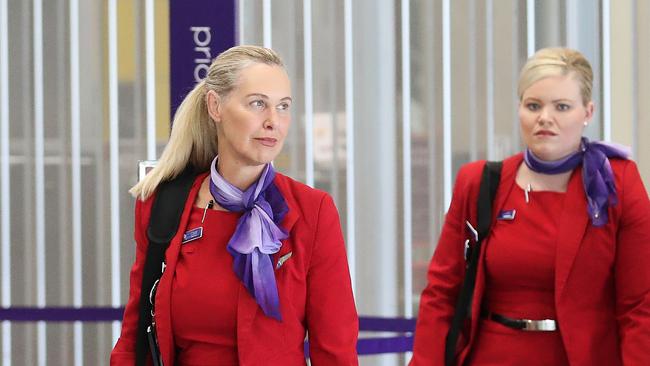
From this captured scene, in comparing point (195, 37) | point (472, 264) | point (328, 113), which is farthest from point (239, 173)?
point (328, 113)

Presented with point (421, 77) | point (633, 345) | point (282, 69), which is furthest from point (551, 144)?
point (421, 77)

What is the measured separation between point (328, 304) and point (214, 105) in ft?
1.91

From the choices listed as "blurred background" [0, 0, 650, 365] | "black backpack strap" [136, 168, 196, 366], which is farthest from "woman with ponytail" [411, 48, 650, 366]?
"blurred background" [0, 0, 650, 365]

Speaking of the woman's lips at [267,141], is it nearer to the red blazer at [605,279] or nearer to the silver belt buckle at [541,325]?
the red blazer at [605,279]

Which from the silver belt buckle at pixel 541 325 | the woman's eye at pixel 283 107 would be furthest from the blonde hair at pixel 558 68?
the woman's eye at pixel 283 107

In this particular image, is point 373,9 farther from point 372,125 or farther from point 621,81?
point 621,81

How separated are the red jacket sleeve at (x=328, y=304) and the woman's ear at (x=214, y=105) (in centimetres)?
36

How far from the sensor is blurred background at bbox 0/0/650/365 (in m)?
4.84

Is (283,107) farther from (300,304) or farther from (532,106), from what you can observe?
(532,106)

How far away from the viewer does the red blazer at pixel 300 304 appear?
93.1 inches

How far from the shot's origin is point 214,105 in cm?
255

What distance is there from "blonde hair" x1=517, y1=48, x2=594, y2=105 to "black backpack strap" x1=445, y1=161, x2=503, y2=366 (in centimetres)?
28

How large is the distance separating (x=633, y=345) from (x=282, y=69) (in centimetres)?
122

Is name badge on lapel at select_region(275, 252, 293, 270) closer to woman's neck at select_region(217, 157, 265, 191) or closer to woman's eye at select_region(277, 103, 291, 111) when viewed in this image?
woman's neck at select_region(217, 157, 265, 191)
